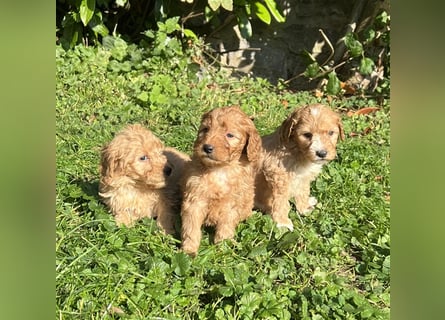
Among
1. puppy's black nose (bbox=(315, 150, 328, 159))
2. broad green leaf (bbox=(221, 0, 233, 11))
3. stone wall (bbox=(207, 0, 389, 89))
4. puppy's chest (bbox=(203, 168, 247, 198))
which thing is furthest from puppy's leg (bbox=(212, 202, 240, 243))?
stone wall (bbox=(207, 0, 389, 89))

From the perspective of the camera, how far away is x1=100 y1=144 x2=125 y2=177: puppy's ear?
3955 mm

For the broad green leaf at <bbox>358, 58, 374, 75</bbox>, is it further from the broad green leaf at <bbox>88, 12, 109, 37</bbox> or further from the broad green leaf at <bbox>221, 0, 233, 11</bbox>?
the broad green leaf at <bbox>88, 12, 109, 37</bbox>

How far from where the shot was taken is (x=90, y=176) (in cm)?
491

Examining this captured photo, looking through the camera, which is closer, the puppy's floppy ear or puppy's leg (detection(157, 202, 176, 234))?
puppy's leg (detection(157, 202, 176, 234))

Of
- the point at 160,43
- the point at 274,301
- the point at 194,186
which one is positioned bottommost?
the point at 274,301

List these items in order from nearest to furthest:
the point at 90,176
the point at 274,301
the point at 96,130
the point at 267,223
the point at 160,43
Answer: the point at 274,301
the point at 267,223
the point at 90,176
the point at 96,130
the point at 160,43

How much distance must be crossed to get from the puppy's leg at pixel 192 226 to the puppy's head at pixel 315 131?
0.99 meters

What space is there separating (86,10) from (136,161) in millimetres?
4222

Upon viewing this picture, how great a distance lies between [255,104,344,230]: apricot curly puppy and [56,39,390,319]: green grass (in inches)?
7.2

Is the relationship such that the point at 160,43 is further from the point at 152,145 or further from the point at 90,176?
the point at 152,145
